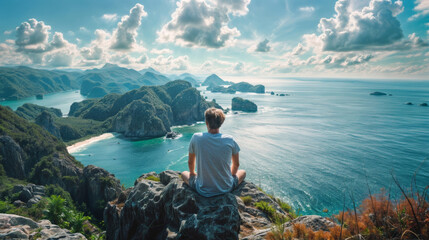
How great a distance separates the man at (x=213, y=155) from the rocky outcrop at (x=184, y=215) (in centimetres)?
34

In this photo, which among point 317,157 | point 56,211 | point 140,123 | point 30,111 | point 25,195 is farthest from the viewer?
point 30,111

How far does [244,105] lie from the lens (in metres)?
187

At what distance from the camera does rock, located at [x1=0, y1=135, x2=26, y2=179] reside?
2047 inches

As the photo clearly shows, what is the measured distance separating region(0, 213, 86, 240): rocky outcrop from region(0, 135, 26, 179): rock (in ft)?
206

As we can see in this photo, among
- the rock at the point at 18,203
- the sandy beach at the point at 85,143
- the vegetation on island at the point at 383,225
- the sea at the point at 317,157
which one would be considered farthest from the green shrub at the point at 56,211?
the sandy beach at the point at 85,143

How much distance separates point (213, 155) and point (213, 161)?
21cm

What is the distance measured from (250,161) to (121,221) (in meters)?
59.4

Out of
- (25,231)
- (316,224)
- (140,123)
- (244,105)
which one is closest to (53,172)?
(25,231)

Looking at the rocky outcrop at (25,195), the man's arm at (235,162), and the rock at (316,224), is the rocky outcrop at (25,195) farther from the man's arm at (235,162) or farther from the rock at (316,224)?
the rock at (316,224)

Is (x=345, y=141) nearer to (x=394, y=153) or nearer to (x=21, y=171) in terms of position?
(x=394, y=153)

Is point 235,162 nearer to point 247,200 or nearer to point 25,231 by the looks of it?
point 247,200

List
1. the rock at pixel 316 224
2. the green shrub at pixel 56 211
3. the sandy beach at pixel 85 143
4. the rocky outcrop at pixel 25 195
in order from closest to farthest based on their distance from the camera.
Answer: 1. the rock at pixel 316 224
2. the green shrub at pixel 56 211
3. the rocky outcrop at pixel 25 195
4. the sandy beach at pixel 85 143

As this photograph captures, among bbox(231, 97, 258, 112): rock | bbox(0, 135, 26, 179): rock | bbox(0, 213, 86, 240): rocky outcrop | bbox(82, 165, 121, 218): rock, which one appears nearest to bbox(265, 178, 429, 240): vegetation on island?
bbox(0, 213, 86, 240): rocky outcrop

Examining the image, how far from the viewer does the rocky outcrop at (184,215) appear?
5.52 m
